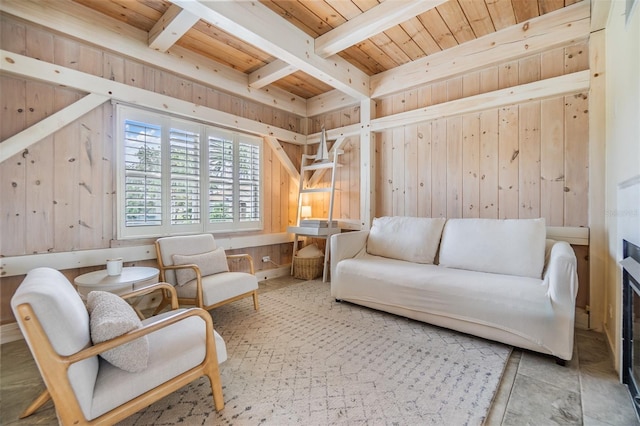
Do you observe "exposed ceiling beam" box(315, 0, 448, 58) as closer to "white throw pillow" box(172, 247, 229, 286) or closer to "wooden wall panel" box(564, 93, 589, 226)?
"wooden wall panel" box(564, 93, 589, 226)

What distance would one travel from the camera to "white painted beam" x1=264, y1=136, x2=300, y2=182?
4.18 meters

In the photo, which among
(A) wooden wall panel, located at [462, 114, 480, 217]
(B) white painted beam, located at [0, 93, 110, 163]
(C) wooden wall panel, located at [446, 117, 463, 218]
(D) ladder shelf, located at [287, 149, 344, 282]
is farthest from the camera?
(D) ladder shelf, located at [287, 149, 344, 282]

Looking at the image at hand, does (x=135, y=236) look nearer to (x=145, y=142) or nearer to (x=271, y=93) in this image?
(x=145, y=142)

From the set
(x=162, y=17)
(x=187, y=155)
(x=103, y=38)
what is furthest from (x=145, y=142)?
(x=162, y=17)

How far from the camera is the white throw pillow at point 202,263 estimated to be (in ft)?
8.41

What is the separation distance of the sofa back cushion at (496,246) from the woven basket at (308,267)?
183 centimetres

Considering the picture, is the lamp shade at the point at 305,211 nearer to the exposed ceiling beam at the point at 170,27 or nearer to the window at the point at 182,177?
the window at the point at 182,177

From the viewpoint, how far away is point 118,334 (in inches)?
46.2

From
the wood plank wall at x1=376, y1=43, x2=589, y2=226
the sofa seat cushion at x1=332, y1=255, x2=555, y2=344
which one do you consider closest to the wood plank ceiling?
the wood plank wall at x1=376, y1=43, x2=589, y2=226

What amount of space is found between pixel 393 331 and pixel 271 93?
3543 mm

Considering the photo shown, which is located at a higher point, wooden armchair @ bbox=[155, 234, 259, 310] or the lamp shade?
the lamp shade

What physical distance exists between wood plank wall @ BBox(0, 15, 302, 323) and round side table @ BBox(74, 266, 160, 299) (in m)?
0.59

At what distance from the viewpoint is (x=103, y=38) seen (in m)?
2.57

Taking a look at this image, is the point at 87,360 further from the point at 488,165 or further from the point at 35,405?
the point at 488,165
